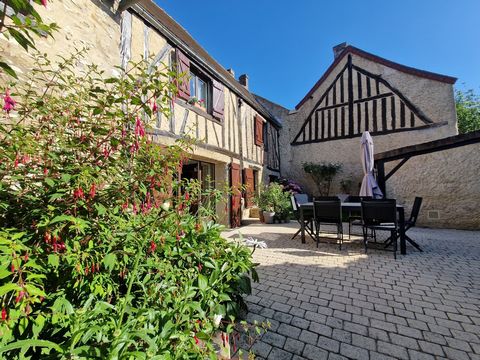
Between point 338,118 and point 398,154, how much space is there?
4.01 metres

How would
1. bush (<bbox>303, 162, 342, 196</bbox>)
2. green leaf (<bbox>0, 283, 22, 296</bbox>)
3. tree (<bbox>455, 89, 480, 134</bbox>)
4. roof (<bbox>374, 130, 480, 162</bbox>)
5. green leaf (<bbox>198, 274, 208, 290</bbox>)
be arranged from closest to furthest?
green leaf (<bbox>0, 283, 22, 296</bbox>)
green leaf (<bbox>198, 274, 208, 290</bbox>)
roof (<bbox>374, 130, 480, 162</bbox>)
bush (<bbox>303, 162, 342, 196</bbox>)
tree (<bbox>455, 89, 480, 134</bbox>)

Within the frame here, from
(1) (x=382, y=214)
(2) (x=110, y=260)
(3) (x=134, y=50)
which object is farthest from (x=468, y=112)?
(2) (x=110, y=260)

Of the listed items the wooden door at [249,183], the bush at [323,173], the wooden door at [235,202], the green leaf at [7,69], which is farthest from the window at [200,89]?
the bush at [323,173]

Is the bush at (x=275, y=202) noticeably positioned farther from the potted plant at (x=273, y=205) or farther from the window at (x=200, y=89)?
the window at (x=200, y=89)

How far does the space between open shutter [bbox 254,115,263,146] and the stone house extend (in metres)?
0.04

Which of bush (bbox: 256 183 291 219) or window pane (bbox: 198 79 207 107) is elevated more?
window pane (bbox: 198 79 207 107)

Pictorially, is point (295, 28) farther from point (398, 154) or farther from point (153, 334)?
point (153, 334)

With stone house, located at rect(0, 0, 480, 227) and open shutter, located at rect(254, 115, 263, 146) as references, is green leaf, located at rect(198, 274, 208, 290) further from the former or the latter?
open shutter, located at rect(254, 115, 263, 146)

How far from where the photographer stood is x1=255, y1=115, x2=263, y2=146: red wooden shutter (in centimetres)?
803

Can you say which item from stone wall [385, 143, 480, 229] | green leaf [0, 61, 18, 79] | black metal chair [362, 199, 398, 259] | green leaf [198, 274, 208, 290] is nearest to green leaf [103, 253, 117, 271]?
green leaf [198, 274, 208, 290]

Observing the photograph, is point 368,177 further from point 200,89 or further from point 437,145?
point 200,89

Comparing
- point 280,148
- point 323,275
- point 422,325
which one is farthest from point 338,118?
point 422,325

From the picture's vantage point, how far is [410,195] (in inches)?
254

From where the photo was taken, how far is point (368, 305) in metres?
2.03
